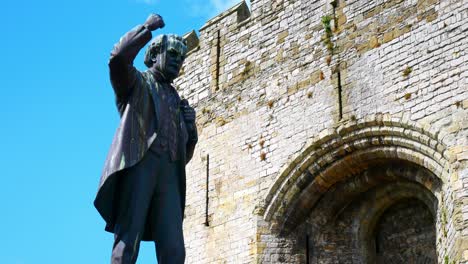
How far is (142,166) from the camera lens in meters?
4.30

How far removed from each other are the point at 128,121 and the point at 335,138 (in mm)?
7488

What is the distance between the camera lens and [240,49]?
1360 centimetres

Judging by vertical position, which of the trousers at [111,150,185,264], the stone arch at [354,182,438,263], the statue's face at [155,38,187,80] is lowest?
the trousers at [111,150,185,264]

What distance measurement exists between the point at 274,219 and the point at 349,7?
322 centimetres

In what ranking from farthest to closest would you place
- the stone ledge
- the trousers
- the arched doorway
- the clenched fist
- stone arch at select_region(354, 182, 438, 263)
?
the stone ledge, stone arch at select_region(354, 182, 438, 263), the arched doorway, the clenched fist, the trousers

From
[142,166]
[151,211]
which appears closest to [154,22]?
[142,166]

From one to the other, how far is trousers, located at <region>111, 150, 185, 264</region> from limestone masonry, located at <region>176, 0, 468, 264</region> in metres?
6.22

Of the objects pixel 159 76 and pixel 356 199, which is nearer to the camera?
pixel 159 76

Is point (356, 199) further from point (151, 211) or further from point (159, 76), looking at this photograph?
point (151, 211)

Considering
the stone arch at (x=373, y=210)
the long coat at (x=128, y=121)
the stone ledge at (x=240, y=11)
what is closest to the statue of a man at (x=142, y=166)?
the long coat at (x=128, y=121)

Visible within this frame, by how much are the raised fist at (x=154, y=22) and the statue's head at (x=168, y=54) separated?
1.03 feet

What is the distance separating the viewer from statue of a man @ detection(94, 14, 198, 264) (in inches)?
167

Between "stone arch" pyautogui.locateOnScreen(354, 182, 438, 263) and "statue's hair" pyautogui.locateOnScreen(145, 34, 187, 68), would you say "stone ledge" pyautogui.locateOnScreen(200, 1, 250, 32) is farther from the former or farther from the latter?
"statue's hair" pyautogui.locateOnScreen(145, 34, 187, 68)

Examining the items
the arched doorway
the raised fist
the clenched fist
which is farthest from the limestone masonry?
the raised fist
